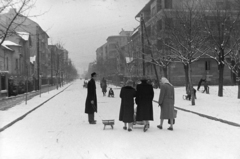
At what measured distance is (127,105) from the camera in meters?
9.28

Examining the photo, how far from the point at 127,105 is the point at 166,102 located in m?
1.25

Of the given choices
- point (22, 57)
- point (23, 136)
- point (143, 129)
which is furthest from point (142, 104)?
point (22, 57)

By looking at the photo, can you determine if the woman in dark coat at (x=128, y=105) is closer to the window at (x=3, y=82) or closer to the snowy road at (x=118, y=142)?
the snowy road at (x=118, y=142)

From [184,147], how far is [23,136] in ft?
15.4

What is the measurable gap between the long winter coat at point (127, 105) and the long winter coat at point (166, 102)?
0.92 metres

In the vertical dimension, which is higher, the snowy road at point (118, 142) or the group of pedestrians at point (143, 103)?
the group of pedestrians at point (143, 103)

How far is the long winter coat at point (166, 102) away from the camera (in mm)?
9391

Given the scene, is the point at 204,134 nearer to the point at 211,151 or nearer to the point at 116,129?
the point at 211,151

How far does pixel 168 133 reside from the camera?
29.4 ft

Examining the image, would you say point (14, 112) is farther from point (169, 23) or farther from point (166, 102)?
point (169, 23)

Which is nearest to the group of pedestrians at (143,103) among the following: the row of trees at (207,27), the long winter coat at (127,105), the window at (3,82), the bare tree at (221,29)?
the long winter coat at (127,105)

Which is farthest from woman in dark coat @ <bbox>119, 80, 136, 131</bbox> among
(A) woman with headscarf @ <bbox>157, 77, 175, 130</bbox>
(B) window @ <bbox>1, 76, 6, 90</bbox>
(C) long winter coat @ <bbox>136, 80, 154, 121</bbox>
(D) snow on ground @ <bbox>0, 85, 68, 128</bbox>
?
(B) window @ <bbox>1, 76, 6, 90</bbox>

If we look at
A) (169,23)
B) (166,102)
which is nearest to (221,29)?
(169,23)

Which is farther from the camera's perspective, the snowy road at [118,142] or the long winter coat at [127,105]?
the long winter coat at [127,105]
